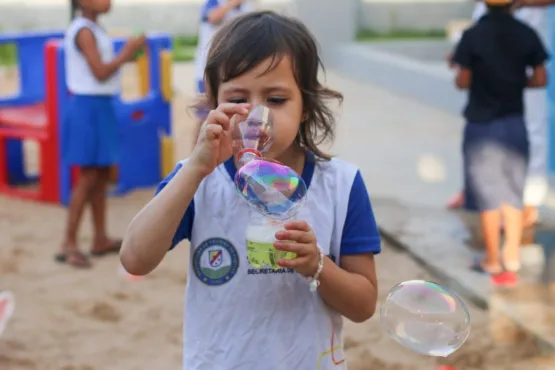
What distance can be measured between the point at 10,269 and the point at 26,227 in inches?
34.9

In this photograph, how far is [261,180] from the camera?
1865mm

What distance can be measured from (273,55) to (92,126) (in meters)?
3.56

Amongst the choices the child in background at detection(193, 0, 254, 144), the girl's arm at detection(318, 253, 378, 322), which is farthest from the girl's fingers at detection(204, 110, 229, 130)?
the child in background at detection(193, 0, 254, 144)

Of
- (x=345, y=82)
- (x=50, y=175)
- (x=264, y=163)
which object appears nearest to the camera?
(x=264, y=163)

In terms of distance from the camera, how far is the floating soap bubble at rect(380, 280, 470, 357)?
224 centimetres

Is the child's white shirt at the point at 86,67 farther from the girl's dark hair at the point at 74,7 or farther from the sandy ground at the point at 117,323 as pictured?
the sandy ground at the point at 117,323

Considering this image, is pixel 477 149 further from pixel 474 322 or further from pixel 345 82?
pixel 345 82

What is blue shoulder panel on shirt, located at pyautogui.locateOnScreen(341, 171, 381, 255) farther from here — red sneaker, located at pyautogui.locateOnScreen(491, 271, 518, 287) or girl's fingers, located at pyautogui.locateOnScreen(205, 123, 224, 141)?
red sneaker, located at pyautogui.locateOnScreen(491, 271, 518, 287)

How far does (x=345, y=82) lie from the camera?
1181 cm

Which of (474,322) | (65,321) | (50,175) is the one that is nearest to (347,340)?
(474,322)

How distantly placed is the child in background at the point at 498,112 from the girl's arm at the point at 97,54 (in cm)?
175

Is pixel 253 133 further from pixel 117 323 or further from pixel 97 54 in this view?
pixel 97 54

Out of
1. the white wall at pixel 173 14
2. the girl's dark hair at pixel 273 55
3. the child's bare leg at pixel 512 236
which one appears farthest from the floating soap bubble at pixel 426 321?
the white wall at pixel 173 14

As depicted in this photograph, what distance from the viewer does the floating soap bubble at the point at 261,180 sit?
1.82m
